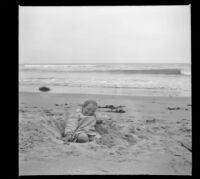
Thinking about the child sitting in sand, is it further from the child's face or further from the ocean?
the ocean

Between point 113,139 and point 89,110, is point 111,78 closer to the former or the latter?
point 89,110

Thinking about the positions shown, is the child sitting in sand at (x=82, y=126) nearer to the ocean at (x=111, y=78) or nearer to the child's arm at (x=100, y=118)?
the child's arm at (x=100, y=118)

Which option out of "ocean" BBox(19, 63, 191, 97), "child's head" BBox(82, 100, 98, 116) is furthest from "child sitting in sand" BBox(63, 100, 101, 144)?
"ocean" BBox(19, 63, 191, 97)

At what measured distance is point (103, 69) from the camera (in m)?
2.25

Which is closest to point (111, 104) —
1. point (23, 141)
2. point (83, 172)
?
point (83, 172)

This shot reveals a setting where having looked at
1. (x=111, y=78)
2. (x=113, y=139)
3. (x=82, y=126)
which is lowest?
(x=113, y=139)

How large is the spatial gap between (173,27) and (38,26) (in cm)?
133

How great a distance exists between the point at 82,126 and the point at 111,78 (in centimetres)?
55

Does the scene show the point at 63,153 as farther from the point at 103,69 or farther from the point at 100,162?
the point at 103,69

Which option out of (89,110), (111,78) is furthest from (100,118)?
(111,78)

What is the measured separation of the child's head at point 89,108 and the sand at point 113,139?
0.06 metres

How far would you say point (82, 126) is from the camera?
6.83 feet

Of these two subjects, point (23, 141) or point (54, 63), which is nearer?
point (23, 141)

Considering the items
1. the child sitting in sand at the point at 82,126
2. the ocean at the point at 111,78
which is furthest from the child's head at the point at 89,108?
the ocean at the point at 111,78
